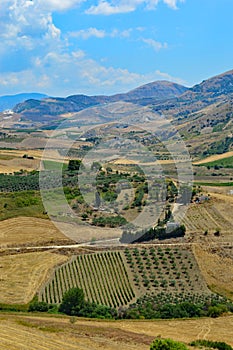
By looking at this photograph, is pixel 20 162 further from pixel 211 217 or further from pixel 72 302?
pixel 72 302

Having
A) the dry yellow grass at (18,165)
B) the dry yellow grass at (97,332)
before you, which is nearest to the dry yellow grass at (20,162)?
the dry yellow grass at (18,165)

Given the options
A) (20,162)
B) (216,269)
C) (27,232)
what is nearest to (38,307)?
(216,269)

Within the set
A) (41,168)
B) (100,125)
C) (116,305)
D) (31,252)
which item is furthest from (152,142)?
→ (116,305)

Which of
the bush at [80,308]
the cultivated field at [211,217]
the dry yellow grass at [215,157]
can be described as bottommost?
the bush at [80,308]

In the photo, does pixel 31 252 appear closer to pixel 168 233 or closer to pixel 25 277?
pixel 25 277

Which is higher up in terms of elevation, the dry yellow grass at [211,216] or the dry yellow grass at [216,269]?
the dry yellow grass at [211,216]

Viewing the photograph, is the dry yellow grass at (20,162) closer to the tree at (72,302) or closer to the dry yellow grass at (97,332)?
the tree at (72,302)

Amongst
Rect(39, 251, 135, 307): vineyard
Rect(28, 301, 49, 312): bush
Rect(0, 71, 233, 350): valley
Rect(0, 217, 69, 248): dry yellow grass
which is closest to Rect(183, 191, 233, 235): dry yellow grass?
Rect(0, 71, 233, 350): valley
